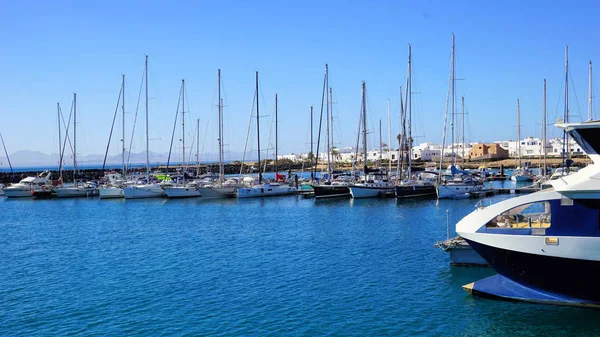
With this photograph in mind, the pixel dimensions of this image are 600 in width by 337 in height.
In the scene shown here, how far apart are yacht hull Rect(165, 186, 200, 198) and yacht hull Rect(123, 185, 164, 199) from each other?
81.7 inches

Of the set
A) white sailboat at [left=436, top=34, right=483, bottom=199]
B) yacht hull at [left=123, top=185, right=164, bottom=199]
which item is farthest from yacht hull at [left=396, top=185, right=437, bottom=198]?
yacht hull at [left=123, top=185, right=164, bottom=199]

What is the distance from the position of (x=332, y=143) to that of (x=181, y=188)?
20.1 m

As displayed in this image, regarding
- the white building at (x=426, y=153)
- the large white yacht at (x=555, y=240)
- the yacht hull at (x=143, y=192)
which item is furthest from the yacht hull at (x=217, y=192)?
the white building at (x=426, y=153)

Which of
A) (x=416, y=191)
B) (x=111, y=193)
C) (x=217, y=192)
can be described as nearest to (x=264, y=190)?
(x=217, y=192)

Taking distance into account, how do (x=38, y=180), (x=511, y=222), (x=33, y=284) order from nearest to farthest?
(x=511, y=222) < (x=33, y=284) < (x=38, y=180)

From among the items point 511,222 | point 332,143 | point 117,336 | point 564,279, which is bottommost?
point 117,336

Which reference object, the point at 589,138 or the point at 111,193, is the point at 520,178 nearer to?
the point at 111,193

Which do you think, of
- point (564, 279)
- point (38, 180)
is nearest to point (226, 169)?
point (38, 180)

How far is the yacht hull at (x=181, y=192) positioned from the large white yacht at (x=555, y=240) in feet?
171

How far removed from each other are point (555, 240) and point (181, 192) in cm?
5501

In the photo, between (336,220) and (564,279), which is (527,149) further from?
(564,279)

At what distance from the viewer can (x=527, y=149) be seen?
14925 cm

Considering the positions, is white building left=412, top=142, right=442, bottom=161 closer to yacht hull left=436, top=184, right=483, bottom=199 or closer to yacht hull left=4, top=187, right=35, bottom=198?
yacht hull left=436, top=184, right=483, bottom=199

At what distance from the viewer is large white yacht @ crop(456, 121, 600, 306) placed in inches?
664
